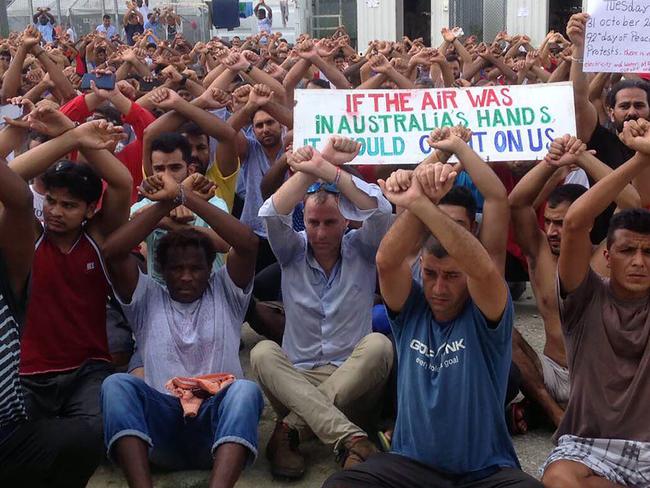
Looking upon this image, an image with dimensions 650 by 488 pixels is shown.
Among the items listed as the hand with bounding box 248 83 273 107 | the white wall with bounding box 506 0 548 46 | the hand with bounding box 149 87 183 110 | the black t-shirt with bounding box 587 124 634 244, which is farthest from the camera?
the white wall with bounding box 506 0 548 46

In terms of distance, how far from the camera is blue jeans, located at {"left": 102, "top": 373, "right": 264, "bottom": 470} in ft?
12.2

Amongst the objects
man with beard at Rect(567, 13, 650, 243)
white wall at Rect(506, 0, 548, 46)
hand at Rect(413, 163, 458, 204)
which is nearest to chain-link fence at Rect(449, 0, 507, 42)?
white wall at Rect(506, 0, 548, 46)

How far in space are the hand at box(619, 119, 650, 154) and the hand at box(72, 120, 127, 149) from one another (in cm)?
219

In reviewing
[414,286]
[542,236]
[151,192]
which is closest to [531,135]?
[542,236]

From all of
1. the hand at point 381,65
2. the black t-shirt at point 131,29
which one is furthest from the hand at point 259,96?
the black t-shirt at point 131,29

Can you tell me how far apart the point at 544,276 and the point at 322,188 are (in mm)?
1173

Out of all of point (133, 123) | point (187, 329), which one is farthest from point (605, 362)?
point (133, 123)

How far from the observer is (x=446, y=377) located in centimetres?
342

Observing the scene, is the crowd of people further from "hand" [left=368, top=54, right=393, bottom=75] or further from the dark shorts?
"hand" [left=368, top=54, right=393, bottom=75]

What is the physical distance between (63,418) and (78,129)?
4.08 feet

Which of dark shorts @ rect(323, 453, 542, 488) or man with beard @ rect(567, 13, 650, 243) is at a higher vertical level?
man with beard @ rect(567, 13, 650, 243)

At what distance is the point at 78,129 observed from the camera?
12.5ft

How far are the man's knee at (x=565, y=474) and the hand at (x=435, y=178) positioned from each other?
1142mm

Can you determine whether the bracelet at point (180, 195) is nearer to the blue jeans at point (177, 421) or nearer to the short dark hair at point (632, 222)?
the blue jeans at point (177, 421)
